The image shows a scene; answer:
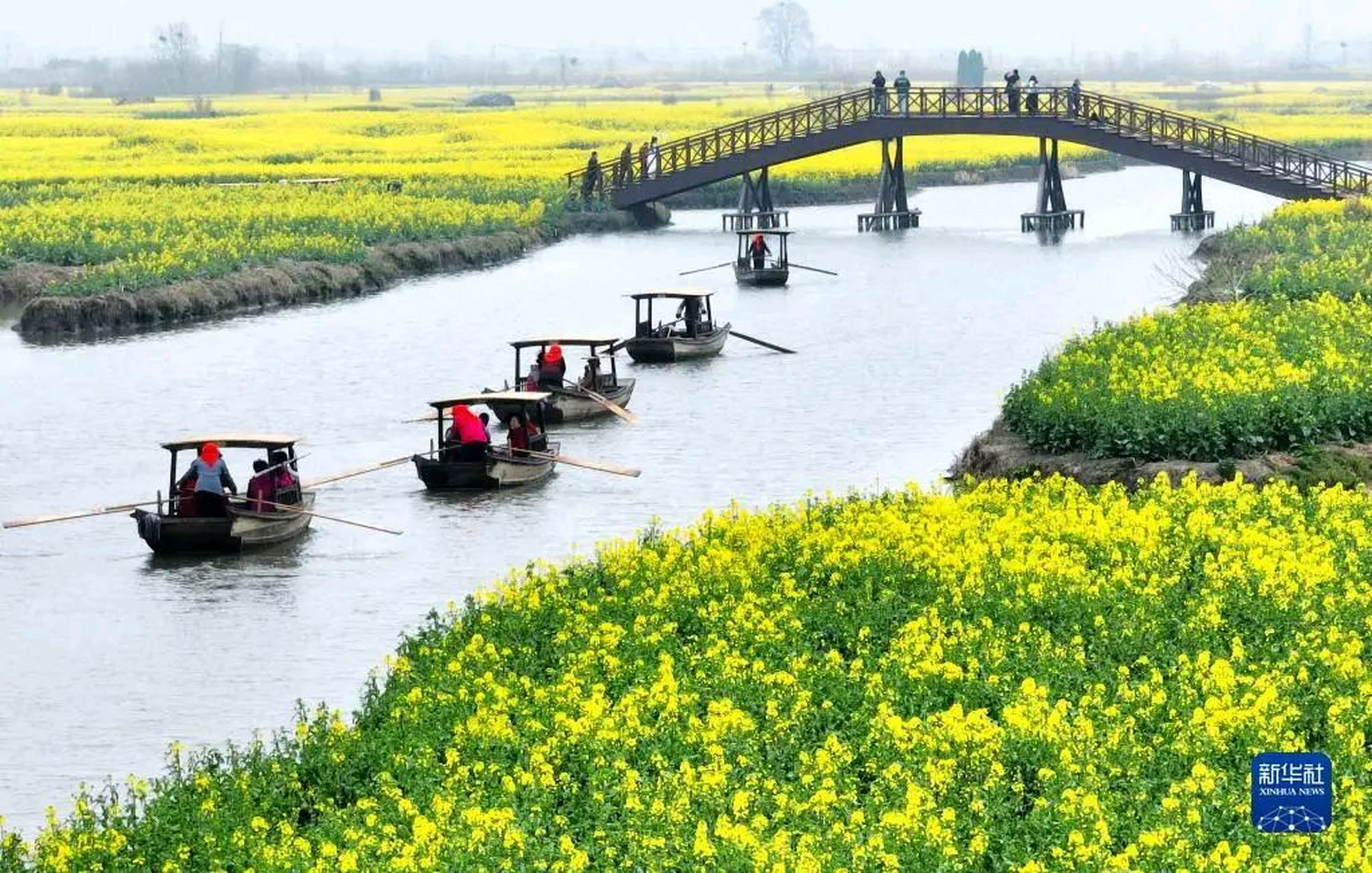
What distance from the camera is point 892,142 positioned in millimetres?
126375

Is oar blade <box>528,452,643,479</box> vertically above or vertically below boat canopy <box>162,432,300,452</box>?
below

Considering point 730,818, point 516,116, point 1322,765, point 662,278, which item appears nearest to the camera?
point 1322,765

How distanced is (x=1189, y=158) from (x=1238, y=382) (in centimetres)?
4364

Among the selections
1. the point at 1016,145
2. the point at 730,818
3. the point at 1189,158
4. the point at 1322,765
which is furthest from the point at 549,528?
the point at 1016,145

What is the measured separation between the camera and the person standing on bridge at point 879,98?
261 feet

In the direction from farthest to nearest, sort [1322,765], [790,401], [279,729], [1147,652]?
1. [790,401]
2. [279,729]
3. [1147,652]
4. [1322,765]

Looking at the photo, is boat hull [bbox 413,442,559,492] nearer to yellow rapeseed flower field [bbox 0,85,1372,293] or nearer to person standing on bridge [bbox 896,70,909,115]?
yellow rapeseed flower field [bbox 0,85,1372,293]

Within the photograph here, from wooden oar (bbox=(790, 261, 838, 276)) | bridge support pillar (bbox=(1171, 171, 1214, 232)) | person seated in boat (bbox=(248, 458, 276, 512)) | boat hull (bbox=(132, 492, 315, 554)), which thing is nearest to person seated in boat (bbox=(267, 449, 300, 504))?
person seated in boat (bbox=(248, 458, 276, 512))

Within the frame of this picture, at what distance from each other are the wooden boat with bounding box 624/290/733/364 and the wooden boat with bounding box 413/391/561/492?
12581mm

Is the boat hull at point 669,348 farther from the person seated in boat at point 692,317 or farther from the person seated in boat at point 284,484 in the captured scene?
the person seated in boat at point 284,484

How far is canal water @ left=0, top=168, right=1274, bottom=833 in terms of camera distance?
25.7 meters

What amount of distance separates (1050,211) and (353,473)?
2069 inches

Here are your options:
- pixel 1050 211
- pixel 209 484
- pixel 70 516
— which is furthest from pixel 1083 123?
pixel 70 516

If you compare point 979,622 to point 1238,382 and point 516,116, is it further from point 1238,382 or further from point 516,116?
point 516,116
